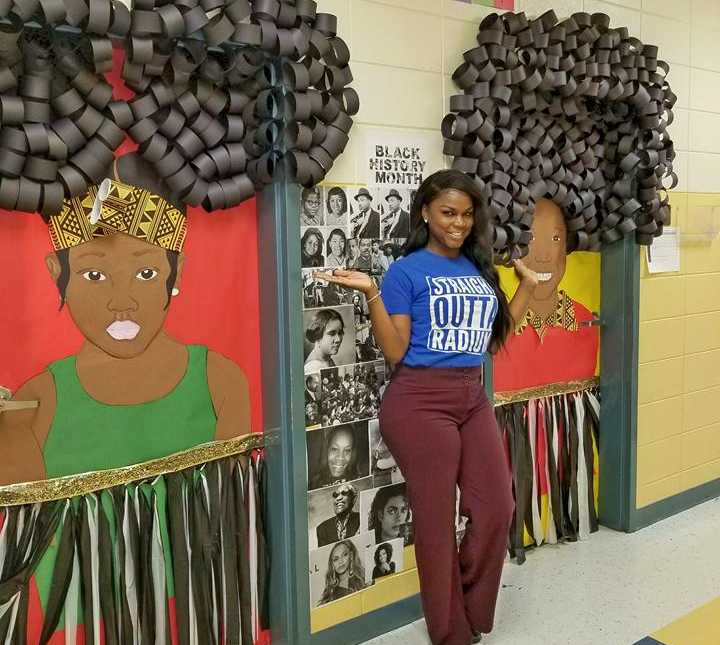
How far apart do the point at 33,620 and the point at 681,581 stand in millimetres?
2308

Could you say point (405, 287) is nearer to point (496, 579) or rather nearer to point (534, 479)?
point (496, 579)

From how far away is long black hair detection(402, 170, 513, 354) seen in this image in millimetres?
2332

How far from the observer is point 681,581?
2910 millimetres

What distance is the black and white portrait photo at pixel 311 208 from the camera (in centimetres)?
231

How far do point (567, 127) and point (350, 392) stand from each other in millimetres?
1408

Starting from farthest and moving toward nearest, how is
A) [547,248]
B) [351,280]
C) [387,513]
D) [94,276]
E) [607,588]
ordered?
[547,248] < [607,588] < [387,513] < [351,280] < [94,276]

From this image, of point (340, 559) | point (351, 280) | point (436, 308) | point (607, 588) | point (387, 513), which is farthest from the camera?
point (607, 588)

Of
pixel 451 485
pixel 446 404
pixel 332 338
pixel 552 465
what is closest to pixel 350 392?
pixel 332 338

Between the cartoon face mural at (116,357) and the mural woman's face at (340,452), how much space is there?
0.44 m

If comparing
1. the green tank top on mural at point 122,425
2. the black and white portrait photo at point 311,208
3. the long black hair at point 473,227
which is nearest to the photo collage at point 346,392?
the black and white portrait photo at point 311,208

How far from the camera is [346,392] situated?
8.11 feet

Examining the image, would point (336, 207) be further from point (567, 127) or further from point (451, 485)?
point (567, 127)

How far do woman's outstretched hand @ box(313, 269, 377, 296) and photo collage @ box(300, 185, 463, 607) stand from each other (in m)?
0.18

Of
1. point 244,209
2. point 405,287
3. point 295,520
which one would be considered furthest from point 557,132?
point 295,520
